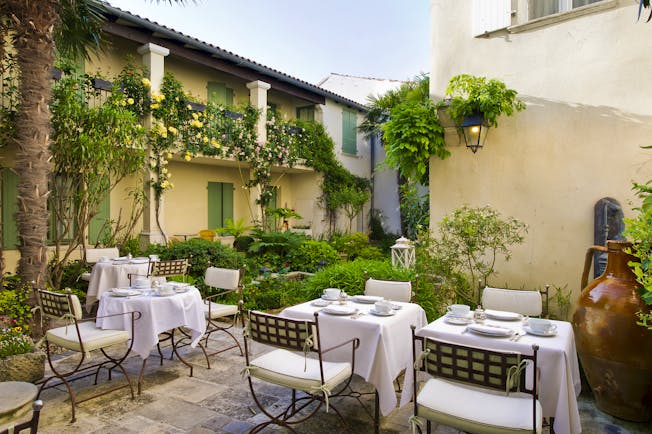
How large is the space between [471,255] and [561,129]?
2.14 metres

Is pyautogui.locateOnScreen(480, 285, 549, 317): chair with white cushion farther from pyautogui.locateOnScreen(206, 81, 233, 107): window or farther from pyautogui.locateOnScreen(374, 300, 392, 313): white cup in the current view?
pyautogui.locateOnScreen(206, 81, 233, 107): window

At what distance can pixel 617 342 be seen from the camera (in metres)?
3.49

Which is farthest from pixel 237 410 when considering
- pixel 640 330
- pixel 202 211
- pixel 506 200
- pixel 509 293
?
pixel 202 211

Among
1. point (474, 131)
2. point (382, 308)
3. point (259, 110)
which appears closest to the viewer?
point (382, 308)

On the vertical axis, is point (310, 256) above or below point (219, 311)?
above

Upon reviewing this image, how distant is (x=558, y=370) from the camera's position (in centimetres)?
291

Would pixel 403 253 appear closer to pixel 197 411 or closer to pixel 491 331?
pixel 491 331

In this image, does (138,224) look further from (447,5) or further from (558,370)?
(558,370)

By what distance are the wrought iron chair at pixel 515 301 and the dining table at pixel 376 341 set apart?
962 millimetres

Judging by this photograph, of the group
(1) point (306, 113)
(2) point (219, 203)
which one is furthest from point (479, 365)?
(1) point (306, 113)

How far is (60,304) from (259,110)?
29.9 feet

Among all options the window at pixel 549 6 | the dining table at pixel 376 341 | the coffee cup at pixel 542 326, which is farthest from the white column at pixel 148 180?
the coffee cup at pixel 542 326

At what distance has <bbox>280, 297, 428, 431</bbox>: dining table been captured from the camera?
11.2ft

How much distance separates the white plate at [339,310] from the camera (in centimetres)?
376
